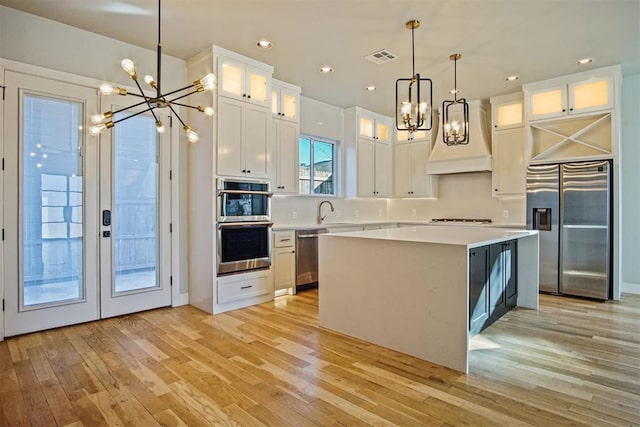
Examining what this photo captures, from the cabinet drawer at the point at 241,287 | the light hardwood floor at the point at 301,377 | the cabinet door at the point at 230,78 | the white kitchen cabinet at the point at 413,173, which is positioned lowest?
the light hardwood floor at the point at 301,377

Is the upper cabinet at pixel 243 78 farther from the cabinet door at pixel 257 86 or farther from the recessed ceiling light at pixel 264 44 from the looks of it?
the recessed ceiling light at pixel 264 44

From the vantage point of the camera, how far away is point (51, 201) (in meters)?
3.54

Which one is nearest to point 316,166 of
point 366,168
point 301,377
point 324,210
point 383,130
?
point 324,210

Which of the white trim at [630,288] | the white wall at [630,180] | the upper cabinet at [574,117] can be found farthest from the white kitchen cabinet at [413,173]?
the white trim at [630,288]

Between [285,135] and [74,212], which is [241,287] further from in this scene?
[285,135]

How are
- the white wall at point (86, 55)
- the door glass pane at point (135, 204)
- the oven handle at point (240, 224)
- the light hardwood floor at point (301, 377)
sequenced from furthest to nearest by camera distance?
the oven handle at point (240, 224) → the door glass pane at point (135, 204) → the white wall at point (86, 55) → the light hardwood floor at point (301, 377)

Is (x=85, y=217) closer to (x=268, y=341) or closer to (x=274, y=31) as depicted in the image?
(x=268, y=341)

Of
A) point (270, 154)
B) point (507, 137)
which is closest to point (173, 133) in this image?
point (270, 154)

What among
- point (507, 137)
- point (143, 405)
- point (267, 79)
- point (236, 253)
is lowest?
point (143, 405)

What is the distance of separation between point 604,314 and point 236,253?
416 centimetres

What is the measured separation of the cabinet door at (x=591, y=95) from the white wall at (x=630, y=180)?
536 millimetres

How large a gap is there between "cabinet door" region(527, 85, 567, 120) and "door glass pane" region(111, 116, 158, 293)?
5074 millimetres

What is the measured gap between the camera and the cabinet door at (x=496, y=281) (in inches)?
133

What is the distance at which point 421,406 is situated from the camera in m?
2.15
